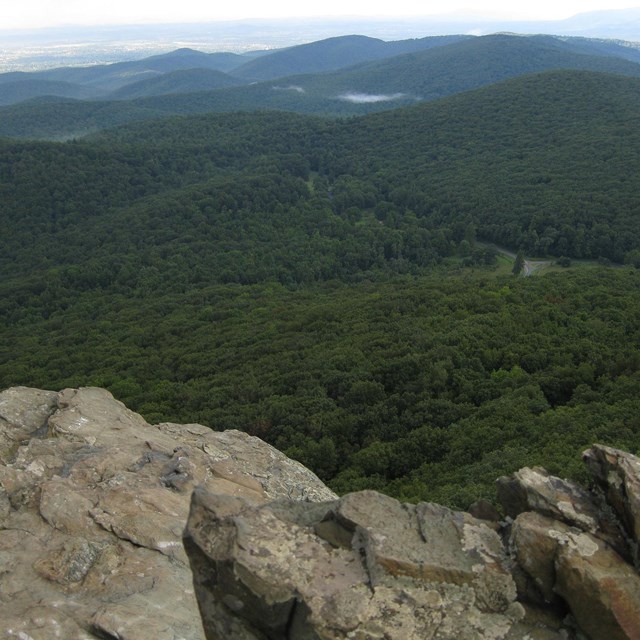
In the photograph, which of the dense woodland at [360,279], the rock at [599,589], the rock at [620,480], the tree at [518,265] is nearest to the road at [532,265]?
the tree at [518,265]

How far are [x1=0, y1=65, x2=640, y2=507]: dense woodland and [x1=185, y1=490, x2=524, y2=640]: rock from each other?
11144 millimetres

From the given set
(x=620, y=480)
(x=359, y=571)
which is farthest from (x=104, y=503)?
(x=620, y=480)

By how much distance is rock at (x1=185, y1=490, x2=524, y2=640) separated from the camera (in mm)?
8672

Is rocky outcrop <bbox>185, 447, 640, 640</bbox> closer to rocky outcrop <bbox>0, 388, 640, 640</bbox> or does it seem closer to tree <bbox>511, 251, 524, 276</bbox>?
rocky outcrop <bbox>0, 388, 640, 640</bbox>

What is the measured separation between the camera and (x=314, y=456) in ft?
91.5

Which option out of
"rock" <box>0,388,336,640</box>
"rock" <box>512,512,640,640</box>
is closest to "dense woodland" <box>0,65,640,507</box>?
"rock" <box>0,388,336,640</box>

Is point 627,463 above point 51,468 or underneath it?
above

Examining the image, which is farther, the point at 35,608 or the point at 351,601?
the point at 35,608

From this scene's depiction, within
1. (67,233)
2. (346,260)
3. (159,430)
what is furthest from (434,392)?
(67,233)

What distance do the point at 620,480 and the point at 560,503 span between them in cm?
111

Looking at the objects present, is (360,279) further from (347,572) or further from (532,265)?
(347,572)

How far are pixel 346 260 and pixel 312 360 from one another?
47.0 metres

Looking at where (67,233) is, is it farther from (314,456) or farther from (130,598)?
(130,598)

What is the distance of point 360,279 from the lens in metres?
78.7
